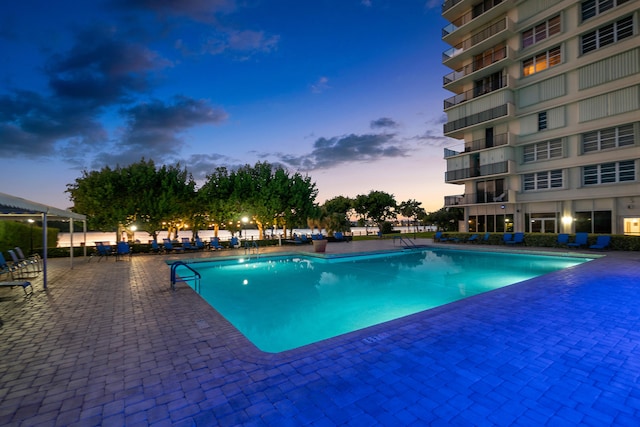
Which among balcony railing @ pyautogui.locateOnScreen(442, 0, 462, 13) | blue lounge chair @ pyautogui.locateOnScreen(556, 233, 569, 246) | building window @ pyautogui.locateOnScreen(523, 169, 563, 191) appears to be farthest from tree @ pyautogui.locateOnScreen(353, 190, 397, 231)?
blue lounge chair @ pyautogui.locateOnScreen(556, 233, 569, 246)

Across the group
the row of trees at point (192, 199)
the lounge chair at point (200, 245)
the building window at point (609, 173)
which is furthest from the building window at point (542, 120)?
the lounge chair at point (200, 245)

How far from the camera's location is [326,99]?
26719 millimetres

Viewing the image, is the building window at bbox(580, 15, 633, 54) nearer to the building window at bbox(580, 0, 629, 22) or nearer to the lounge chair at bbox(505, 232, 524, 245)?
the building window at bbox(580, 0, 629, 22)

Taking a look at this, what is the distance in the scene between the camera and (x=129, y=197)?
21266 mm

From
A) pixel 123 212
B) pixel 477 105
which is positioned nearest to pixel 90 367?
pixel 123 212

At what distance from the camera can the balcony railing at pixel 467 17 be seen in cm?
2641

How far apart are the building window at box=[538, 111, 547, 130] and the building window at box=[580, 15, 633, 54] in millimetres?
4562

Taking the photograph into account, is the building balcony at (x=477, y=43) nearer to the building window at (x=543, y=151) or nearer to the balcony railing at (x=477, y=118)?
the balcony railing at (x=477, y=118)

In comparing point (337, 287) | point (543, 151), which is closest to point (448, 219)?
point (543, 151)

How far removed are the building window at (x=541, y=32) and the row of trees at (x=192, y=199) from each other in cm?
2205

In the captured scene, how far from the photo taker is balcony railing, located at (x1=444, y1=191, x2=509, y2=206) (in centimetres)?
2511

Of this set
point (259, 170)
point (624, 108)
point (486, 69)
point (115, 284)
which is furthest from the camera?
point (259, 170)

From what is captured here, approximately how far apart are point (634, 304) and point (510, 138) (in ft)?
71.1

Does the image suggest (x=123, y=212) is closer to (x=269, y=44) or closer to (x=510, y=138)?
(x=269, y=44)
